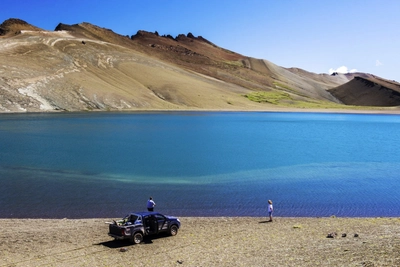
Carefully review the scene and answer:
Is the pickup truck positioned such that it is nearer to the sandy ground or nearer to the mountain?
the sandy ground

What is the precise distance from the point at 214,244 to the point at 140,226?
3148 millimetres

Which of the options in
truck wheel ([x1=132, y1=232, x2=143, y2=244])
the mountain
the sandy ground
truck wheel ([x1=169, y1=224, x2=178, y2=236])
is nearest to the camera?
the sandy ground

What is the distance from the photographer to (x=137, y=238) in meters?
17.2

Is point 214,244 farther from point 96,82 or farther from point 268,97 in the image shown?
point 268,97

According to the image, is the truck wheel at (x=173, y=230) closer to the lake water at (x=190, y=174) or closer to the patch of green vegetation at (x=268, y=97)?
the lake water at (x=190, y=174)

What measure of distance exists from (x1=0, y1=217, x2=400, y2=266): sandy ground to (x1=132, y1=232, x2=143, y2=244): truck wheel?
0.27 m

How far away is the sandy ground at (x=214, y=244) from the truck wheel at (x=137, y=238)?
27cm

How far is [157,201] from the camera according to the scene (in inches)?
1042

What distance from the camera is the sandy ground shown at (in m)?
14.3

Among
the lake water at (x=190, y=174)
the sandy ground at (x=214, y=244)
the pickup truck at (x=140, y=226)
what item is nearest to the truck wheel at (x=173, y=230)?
the pickup truck at (x=140, y=226)

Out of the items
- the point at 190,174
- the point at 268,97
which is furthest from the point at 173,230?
the point at 268,97

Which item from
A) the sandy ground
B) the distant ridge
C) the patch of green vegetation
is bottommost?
the sandy ground

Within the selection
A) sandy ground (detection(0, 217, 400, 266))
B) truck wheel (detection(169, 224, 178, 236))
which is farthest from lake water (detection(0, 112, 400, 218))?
truck wheel (detection(169, 224, 178, 236))

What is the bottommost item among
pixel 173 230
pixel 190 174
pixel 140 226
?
pixel 173 230
